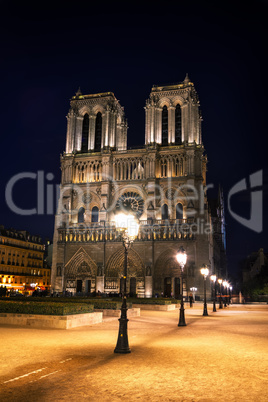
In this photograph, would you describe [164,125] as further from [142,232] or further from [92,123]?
[142,232]

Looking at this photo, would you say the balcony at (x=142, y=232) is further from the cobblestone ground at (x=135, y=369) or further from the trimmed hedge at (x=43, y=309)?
the cobblestone ground at (x=135, y=369)

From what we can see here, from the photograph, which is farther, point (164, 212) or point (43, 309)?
point (164, 212)

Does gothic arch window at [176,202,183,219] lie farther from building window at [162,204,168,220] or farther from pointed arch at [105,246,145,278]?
pointed arch at [105,246,145,278]

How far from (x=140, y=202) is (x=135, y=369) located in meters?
43.5

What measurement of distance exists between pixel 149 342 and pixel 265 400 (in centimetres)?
606

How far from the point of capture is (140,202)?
5103cm

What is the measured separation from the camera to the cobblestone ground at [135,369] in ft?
19.9

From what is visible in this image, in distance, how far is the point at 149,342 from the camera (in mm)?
11531

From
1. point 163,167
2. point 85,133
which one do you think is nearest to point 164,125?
point 163,167

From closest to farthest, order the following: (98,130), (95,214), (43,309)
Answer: (43,309)
(95,214)
(98,130)

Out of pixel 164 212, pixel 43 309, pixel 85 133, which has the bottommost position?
pixel 43 309

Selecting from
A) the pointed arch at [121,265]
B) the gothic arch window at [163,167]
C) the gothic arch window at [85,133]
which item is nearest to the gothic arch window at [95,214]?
the pointed arch at [121,265]

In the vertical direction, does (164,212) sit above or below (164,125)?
below

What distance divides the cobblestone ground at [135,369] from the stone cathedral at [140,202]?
3485 centimetres
